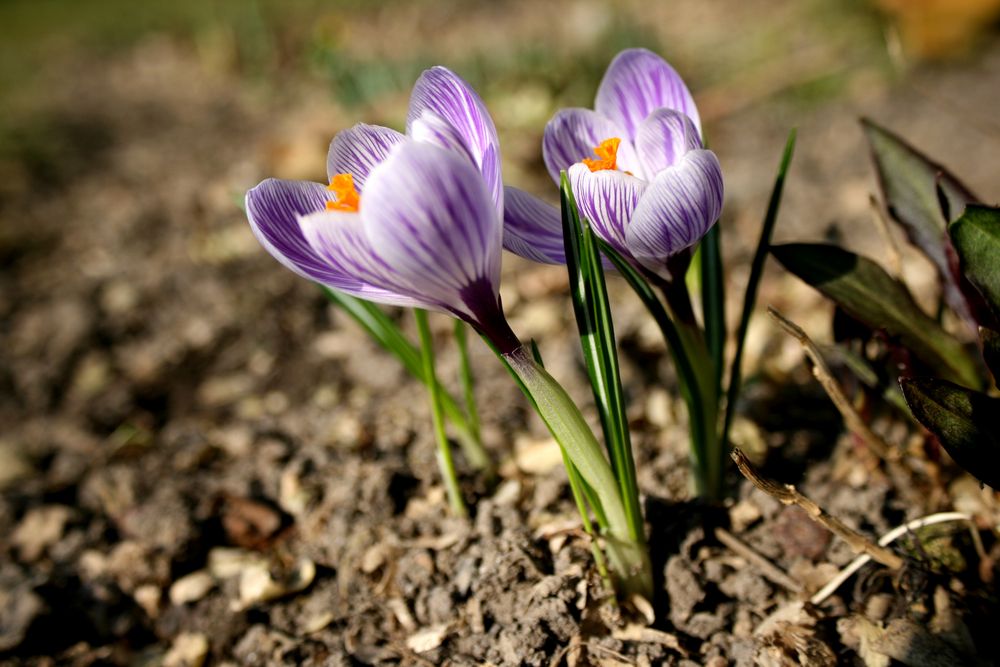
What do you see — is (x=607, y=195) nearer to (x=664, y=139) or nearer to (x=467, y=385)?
(x=664, y=139)

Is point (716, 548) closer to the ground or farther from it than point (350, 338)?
closer to the ground

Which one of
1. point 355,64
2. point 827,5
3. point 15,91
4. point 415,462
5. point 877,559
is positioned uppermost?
point 15,91

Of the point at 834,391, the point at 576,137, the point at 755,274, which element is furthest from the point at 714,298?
the point at 576,137

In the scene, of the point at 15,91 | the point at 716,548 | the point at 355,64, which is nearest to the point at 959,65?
the point at 355,64

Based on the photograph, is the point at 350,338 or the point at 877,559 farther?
the point at 350,338

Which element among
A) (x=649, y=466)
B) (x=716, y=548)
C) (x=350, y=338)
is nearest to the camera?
(x=716, y=548)

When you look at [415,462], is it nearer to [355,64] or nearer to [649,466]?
[649,466]
